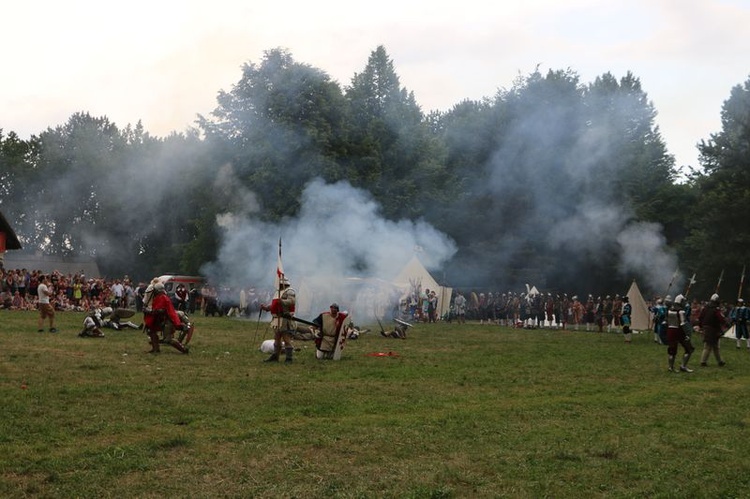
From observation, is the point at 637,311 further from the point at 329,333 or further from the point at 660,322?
the point at 329,333

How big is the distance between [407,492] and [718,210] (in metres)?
36.3

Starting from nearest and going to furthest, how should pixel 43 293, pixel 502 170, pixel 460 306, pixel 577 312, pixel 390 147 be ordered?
pixel 43 293
pixel 577 312
pixel 460 306
pixel 390 147
pixel 502 170

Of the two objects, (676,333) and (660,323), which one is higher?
(660,323)

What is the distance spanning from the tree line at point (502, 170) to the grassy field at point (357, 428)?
2566 cm

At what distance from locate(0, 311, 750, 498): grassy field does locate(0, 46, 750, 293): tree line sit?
25661mm

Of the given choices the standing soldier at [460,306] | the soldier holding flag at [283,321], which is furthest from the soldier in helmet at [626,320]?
the soldier holding flag at [283,321]

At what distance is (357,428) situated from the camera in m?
10.2

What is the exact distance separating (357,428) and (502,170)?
42789 mm

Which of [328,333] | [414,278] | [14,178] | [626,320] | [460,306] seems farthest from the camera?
[14,178]

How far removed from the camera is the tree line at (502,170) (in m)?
42.8

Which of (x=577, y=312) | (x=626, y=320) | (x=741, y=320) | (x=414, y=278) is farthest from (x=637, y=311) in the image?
(x=414, y=278)

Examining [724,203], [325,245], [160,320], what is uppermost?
[724,203]

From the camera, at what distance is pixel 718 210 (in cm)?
3953

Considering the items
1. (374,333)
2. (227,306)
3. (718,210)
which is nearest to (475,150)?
(718,210)
